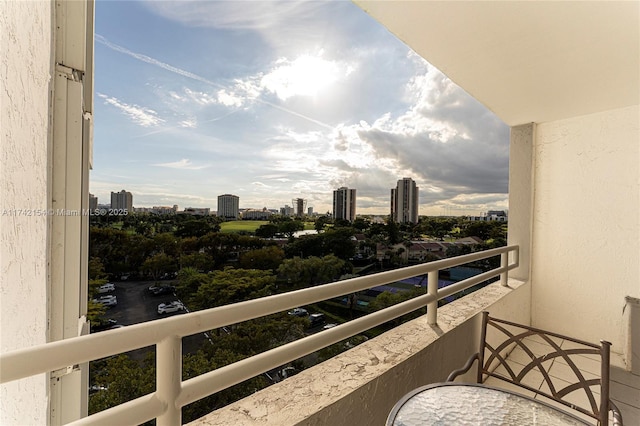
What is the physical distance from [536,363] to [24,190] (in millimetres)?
2033

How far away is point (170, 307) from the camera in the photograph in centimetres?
977

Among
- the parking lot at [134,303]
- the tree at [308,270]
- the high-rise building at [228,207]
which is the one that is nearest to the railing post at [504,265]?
the parking lot at [134,303]

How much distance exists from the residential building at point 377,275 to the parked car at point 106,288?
335 inches

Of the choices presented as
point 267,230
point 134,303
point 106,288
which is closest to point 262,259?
point 267,230

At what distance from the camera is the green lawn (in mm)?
11461

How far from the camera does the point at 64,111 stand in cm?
89

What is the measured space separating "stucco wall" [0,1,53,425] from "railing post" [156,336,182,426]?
18.0 inches

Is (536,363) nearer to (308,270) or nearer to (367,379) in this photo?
(367,379)

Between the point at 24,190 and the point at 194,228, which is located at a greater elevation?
the point at 24,190

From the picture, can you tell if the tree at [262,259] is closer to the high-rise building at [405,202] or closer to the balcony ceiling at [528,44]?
the high-rise building at [405,202]

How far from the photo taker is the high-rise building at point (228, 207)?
11156 mm

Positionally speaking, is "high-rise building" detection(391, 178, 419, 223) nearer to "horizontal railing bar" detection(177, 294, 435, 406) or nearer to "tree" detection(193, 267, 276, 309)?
"tree" detection(193, 267, 276, 309)

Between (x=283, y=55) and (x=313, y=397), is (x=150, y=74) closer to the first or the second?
(x=283, y=55)

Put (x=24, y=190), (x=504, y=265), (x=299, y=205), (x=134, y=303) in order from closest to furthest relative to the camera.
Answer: (x=24, y=190) → (x=504, y=265) → (x=134, y=303) → (x=299, y=205)
